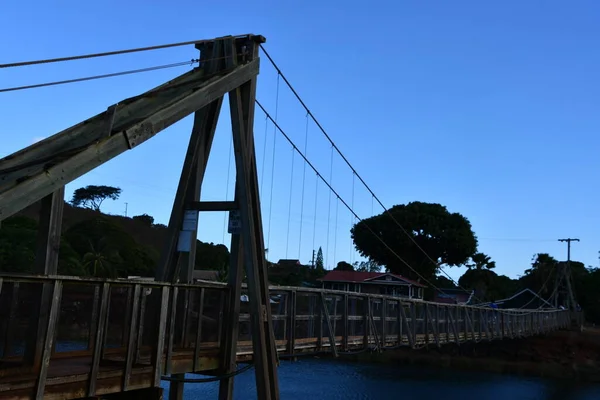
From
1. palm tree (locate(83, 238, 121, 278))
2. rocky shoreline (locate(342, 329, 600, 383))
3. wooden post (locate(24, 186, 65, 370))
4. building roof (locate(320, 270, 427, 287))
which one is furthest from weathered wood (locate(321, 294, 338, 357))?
building roof (locate(320, 270, 427, 287))

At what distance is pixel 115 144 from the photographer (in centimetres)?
703

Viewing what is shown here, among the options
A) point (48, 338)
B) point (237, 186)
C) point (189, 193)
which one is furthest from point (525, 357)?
point (48, 338)

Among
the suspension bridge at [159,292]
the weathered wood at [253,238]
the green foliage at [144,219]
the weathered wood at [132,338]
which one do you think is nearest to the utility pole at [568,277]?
the suspension bridge at [159,292]

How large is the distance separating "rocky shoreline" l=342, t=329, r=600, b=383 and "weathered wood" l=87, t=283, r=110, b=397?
131 feet

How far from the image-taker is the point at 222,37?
33.9 ft

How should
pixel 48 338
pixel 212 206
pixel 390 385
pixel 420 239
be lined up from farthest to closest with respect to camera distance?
pixel 420 239 < pixel 390 385 < pixel 212 206 < pixel 48 338

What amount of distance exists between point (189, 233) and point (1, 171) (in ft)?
11.8

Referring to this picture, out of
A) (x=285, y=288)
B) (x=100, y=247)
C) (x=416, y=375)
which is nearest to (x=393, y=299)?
(x=285, y=288)

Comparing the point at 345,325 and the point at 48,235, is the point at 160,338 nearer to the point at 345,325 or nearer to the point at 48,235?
the point at 48,235

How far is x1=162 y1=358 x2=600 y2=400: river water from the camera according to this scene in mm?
32562

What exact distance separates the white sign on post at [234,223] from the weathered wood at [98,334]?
2.96m

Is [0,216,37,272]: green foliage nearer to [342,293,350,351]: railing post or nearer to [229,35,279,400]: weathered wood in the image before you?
[342,293,350,351]: railing post

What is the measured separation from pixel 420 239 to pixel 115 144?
204ft

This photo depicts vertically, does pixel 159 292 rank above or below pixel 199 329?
above
